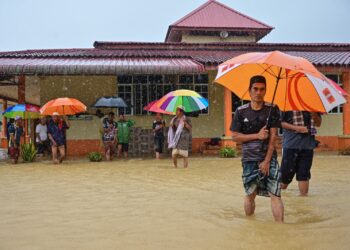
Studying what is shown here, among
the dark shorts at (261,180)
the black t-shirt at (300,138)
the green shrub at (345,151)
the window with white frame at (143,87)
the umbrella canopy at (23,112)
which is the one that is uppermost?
the window with white frame at (143,87)

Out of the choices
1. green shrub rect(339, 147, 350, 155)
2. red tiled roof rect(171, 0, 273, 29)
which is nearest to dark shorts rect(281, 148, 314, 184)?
green shrub rect(339, 147, 350, 155)

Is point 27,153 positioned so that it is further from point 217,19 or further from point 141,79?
point 217,19

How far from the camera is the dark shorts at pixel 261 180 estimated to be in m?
4.29

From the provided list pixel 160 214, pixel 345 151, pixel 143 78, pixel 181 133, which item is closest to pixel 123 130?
pixel 143 78

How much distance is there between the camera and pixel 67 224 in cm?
452

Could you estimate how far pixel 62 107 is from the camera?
12.5m

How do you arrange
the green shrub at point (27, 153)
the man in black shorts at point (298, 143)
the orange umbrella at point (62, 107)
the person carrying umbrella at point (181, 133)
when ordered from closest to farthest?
the man in black shorts at point (298, 143) < the person carrying umbrella at point (181, 133) < the orange umbrella at point (62, 107) < the green shrub at point (27, 153)

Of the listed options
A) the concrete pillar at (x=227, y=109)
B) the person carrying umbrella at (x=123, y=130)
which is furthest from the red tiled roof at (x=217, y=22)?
the person carrying umbrella at (x=123, y=130)

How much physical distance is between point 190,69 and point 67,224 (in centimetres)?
905

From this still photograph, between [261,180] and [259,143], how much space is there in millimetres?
381

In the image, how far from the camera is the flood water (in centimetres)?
386

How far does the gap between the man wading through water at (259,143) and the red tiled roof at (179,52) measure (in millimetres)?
8904

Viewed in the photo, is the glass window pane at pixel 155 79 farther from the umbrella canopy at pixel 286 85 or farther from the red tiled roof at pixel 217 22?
the umbrella canopy at pixel 286 85

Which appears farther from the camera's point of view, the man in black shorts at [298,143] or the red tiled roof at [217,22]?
the red tiled roof at [217,22]
